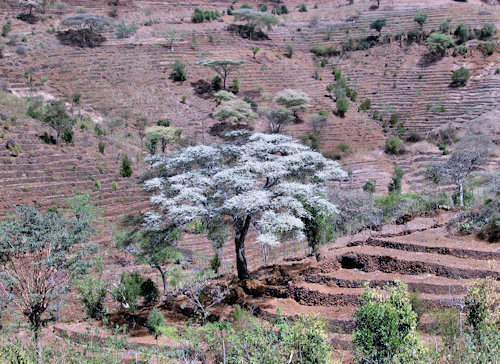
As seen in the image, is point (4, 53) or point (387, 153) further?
point (4, 53)

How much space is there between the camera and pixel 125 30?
2156 inches

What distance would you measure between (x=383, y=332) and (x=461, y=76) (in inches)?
1701

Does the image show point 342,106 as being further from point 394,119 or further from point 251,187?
point 251,187

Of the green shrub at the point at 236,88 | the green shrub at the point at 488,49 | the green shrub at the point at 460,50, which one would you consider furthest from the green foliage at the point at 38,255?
the green shrub at the point at 460,50

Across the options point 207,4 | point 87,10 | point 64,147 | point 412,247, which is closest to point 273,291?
point 412,247

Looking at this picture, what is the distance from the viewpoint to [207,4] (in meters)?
72.3

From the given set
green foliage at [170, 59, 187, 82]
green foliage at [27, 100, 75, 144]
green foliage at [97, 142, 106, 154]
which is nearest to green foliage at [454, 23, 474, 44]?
green foliage at [170, 59, 187, 82]

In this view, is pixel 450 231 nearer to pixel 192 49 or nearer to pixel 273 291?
pixel 273 291

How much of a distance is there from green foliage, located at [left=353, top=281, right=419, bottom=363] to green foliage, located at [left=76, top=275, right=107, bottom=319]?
11008 millimetres

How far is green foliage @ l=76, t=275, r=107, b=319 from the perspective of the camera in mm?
15250

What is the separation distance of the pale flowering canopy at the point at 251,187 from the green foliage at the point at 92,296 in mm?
4218

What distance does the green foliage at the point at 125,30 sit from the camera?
53.9 metres

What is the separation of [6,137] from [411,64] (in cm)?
4387

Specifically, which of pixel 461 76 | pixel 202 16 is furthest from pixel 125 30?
pixel 461 76
